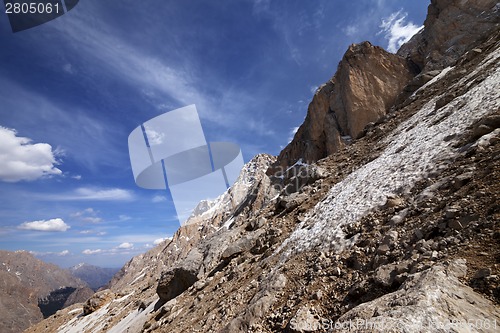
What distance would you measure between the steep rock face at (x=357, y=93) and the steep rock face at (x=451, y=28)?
5.63 m

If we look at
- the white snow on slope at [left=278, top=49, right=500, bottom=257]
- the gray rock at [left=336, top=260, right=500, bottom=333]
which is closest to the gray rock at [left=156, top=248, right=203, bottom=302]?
the white snow on slope at [left=278, top=49, right=500, bottom=257]

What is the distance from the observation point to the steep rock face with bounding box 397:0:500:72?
4184cm

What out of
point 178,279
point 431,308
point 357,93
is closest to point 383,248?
point 431,308

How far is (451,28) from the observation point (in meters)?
48.5

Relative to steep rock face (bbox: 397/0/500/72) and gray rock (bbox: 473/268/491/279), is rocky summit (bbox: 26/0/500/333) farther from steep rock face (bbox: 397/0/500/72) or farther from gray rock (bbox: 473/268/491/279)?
steep rock face (bbox: 397/0/500/72)

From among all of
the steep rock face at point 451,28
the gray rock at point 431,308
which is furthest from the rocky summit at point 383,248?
the steep rock face at point 451,28

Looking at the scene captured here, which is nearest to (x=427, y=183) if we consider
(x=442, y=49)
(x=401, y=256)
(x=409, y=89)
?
(x=401, y=256)

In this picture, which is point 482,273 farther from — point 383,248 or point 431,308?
point 383,248

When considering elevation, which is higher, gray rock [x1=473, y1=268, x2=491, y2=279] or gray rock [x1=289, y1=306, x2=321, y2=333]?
gray rock [x1=473, y1=268, x2=491, y2=279]

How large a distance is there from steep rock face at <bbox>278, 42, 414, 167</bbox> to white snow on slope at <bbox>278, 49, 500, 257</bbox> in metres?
38.4

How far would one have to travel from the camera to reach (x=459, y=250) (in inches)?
240

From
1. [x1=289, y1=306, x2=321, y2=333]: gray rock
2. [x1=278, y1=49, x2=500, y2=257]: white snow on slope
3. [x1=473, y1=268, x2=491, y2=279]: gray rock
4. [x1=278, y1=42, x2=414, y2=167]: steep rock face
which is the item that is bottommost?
[x1=289, y1=306, x2=321, y2=333]: gray rock

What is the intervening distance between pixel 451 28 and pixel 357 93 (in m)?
19.7

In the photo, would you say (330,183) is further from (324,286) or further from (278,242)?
(324,286)
